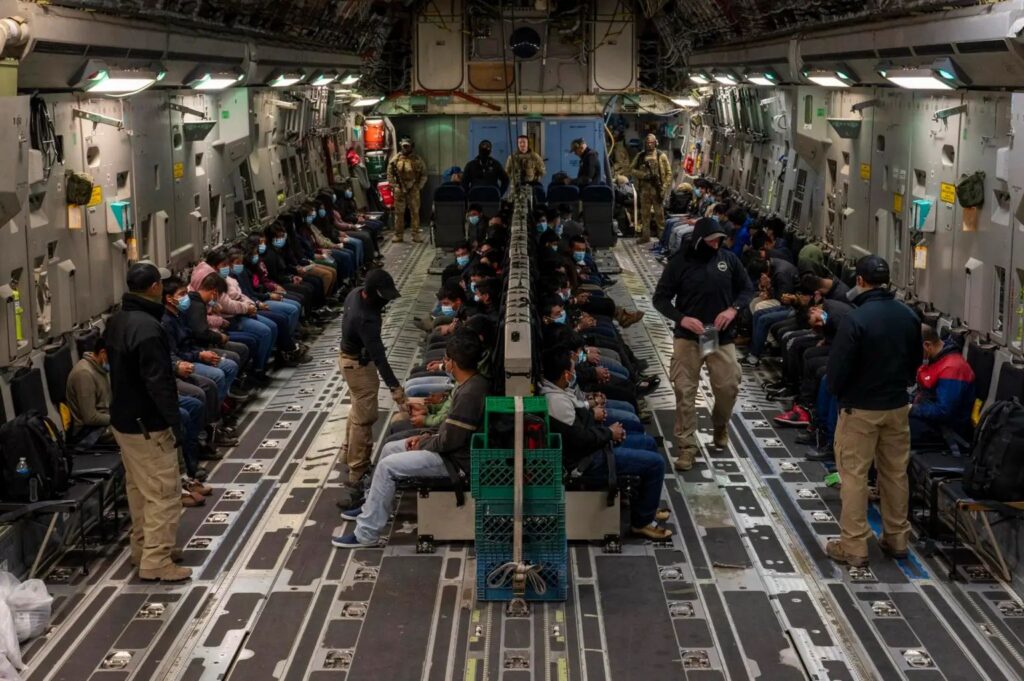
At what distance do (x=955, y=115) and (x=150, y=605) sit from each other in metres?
7.23

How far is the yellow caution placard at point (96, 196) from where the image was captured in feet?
37.2

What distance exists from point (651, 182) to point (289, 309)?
979 centimetres

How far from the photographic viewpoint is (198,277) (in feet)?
42.9

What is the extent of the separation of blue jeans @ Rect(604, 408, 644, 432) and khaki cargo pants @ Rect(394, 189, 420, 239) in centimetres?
1412

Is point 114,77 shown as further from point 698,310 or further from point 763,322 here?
point 763,322

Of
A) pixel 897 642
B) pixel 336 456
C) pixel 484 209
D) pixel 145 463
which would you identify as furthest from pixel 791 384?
pixel 484 209

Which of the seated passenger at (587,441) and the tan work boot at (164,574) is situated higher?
the seated passenger at (587,441)

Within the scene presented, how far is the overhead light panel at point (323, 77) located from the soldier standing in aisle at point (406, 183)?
2553mm

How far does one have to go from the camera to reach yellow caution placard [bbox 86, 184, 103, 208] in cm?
1132

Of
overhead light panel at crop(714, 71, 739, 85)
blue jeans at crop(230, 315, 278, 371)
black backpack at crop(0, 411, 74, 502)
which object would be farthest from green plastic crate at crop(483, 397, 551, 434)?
overhead light panel at crop(714, 71, 739, 85)

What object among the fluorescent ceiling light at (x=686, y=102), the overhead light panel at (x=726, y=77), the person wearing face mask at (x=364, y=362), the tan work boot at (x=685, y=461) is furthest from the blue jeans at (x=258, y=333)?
the fluorescent ceiling light at (x=686, y=102)

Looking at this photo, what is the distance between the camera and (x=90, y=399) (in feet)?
32.3

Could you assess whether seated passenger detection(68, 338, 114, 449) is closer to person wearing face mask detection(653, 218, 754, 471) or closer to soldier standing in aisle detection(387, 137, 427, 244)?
person wearing face mask detection(653, 218, 754, 471)

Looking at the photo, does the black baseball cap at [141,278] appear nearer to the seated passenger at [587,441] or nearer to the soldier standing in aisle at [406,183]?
the seated passenger at [587,441]
